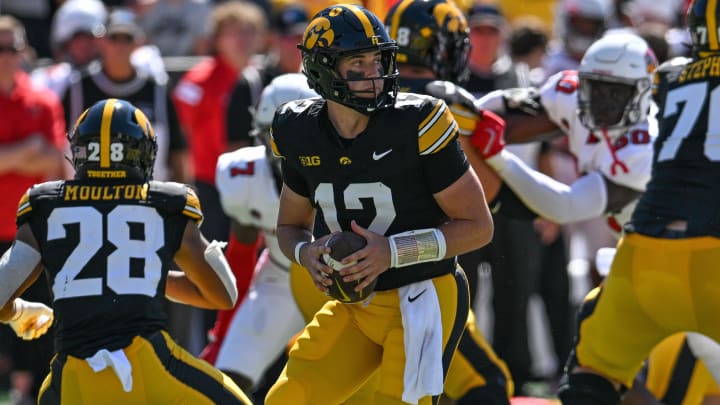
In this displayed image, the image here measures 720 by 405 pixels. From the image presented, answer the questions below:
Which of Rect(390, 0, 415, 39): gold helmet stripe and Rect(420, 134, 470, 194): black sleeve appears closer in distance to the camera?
Rect(420, 134, 470, 194): black sleeve

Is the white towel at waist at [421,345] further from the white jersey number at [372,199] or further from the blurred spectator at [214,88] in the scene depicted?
the blurred spectator at [214,88]

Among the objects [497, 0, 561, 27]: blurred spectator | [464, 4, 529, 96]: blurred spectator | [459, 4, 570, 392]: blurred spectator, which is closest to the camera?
[459, 4, 570, 392]: blurred spectator

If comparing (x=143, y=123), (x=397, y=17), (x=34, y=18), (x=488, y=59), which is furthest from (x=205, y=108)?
(x=143, y=123)

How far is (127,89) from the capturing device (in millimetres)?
8211

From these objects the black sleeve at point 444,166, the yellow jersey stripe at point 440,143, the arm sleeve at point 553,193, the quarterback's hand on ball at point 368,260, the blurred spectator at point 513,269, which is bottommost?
the blurred spectator at point 513,269

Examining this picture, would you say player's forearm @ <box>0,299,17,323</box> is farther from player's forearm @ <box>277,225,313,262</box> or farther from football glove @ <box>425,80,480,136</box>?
football glove @ <box>425,80,480,136</box>

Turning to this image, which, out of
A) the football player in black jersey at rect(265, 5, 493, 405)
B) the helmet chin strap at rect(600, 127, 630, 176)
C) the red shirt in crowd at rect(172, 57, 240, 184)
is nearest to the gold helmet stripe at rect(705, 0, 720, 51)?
the helmet chin strap at rect(600, 127, 630, 176)

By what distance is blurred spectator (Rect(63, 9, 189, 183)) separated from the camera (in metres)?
8.20

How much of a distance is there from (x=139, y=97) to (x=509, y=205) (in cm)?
325

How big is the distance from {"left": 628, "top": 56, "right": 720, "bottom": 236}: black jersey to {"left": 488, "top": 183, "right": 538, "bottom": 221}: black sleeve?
605 millimetres

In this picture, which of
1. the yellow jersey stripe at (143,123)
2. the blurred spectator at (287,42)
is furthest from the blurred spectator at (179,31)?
the yellow jersey stripe at (143,123)

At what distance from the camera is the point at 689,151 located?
4988mm

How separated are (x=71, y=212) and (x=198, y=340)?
12.7 feet

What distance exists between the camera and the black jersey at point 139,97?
820cm
